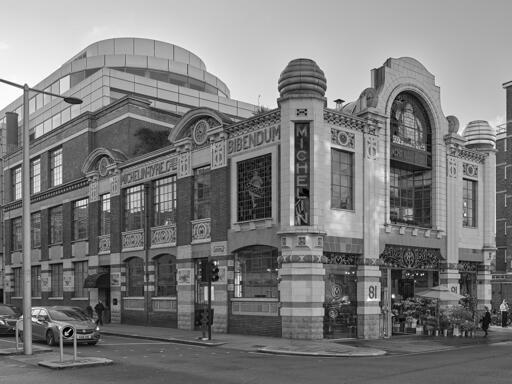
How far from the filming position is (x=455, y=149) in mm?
33156

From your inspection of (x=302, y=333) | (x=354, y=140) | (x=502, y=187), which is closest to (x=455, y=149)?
Result: (x=354, y=140)

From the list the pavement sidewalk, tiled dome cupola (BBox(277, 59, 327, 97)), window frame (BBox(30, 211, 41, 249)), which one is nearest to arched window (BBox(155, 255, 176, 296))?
the pavement sidewalk

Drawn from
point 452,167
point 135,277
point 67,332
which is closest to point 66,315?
point 67,332

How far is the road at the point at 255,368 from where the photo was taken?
49.2ft

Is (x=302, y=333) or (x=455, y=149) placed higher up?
(x=455, y=149)

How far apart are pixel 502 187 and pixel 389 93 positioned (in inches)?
1514

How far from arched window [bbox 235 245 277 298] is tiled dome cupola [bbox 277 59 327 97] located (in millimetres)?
6765

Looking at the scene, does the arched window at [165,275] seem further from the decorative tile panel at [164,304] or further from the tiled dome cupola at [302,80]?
the tiled dome cupola at [302,80]

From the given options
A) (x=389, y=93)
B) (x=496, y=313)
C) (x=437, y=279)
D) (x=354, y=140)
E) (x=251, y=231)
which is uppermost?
(x=389, y=93)

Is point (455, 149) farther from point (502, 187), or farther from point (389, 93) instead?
point (502, 187)

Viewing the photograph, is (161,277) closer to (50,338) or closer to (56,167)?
(50,338)

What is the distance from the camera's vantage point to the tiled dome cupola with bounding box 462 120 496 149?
35.5 metres

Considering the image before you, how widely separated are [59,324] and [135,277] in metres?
13.6

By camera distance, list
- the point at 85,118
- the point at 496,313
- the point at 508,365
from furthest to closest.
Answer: the point at 85,118 → the point at 496,313 → the point at 508,365
